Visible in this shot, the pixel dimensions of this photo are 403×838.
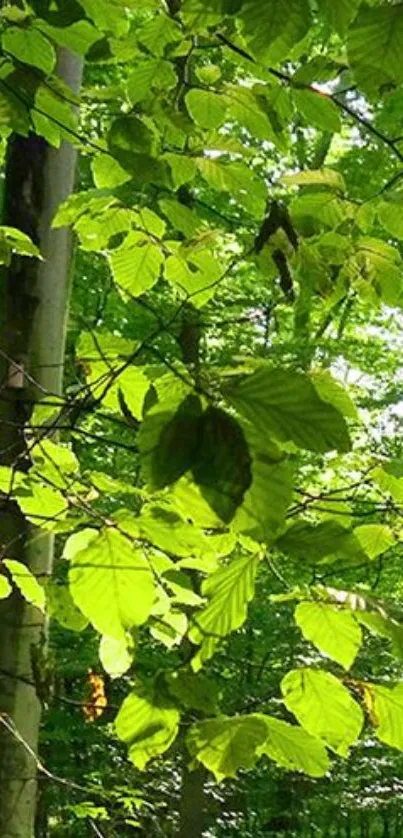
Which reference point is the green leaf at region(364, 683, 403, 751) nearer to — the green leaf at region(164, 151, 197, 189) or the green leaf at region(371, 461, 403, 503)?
the green leaf at region(371, 461, 403, 503)

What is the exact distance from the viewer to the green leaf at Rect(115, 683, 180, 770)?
651 millimetres

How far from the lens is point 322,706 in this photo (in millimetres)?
629

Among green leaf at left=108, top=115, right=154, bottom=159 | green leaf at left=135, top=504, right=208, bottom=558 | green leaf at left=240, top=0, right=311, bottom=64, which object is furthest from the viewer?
green leaf at left=108, top=115, right=154, bottom=159

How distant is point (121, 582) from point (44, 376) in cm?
56

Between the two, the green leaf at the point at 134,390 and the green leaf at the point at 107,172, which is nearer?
the green leaf at the point at 134,390

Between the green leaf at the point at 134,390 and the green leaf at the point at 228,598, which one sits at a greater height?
the green leaf at the point at 134,390

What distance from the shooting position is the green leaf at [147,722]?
651 millimetres

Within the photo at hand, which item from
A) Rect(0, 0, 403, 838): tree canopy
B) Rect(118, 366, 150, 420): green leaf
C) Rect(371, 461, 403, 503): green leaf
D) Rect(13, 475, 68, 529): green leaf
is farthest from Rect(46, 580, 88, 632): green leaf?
Rect(371, 461, 403, 503): green leaf

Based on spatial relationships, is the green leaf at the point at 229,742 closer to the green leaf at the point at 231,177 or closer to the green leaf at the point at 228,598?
the green leaf at the point at 228,598

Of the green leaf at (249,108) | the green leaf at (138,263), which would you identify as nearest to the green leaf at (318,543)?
the green leaf at (138,263)

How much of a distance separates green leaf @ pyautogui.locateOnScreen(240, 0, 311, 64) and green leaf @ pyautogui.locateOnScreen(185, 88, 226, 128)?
0.34 m

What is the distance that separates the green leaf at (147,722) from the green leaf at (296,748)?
0.23 feet

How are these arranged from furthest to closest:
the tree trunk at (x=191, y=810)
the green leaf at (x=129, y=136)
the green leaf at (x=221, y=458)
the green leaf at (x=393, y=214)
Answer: the tree trunk at (x=191, y=810)
the green leaf at (x=393, y=214)
the green leaf at (x=129, y=136)
the green leaf at (x=221, y=458)

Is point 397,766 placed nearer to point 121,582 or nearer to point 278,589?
point 278,589
